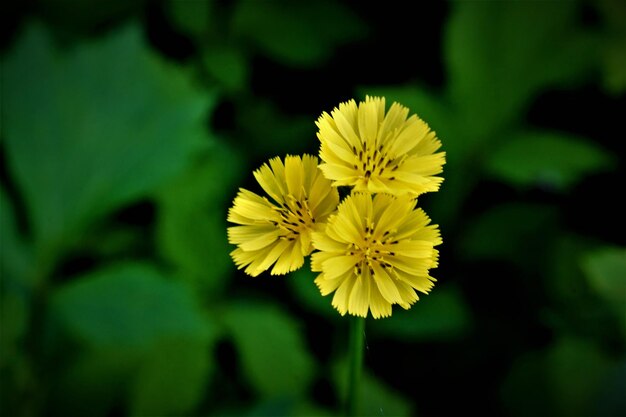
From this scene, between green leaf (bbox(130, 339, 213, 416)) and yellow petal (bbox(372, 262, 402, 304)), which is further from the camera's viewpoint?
green leaf (bbox(130, 339, 213, 416))

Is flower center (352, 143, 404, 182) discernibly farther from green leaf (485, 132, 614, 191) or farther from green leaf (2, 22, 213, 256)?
green leaf (485, 132, 614, 191)

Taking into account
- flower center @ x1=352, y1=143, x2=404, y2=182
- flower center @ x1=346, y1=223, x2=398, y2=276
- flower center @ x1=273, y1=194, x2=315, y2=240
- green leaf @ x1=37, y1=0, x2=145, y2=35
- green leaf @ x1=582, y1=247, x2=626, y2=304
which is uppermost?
green leaf @ x1=37, y1=0, x2=145, y2=35

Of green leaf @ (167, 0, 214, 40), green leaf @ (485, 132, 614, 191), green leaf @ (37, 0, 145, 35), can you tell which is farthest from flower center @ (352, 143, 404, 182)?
green leaf @ (37, 0, 145, 35)

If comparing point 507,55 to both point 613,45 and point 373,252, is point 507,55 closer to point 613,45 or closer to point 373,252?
point 613,45

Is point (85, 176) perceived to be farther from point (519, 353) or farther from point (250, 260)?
point (519, 353)

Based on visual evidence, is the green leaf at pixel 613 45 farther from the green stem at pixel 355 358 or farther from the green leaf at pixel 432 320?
the green stem at pixel 355 358

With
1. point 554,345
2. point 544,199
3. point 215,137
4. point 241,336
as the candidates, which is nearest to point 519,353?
point 554,345

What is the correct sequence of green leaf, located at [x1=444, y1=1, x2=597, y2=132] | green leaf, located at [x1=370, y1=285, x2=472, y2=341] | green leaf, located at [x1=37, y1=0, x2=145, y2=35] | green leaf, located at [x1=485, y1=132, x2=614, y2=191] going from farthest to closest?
green leaf, located at [x1=37, y1=0, x2=145, y2=35] < green leaf, located at [x1=444, y1=1, x2=597, y2=132] < green leaf, located at [x1=485, y1=132, x2=614, y2=191] < green leaf, located at [x1=370, y1=285, x2=472, y2=341]
